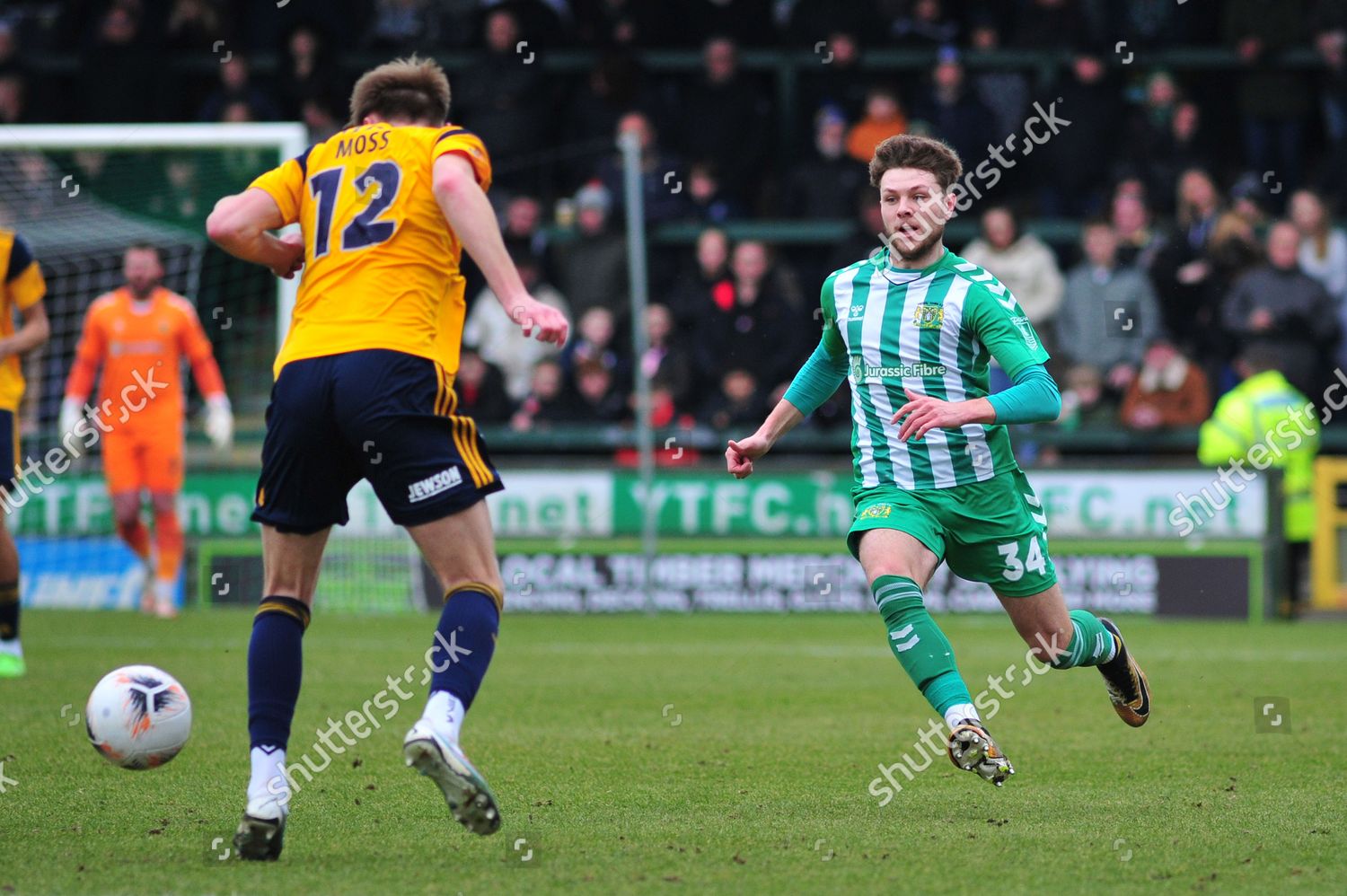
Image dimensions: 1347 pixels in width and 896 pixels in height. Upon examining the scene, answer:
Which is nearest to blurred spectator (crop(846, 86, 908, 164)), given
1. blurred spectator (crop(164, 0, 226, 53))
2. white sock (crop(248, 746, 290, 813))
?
blurred spectator (crop(164, 0, 226, 53))

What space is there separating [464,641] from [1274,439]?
10.3 metres

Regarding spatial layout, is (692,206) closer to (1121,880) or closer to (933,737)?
(933,737)

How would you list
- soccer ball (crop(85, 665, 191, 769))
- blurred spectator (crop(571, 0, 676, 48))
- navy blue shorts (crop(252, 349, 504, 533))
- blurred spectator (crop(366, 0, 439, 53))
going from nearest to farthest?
1. navy blue shorts (crop(252, 349, 504, 533))
2. soccer ball (crop(85, 665, 191, 769))
3. blurred spectator (crop(366, 0, 439, 53))
4. blurred spectator (crop(571, 0, 676, 48))

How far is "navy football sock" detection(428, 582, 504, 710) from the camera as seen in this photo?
451cm

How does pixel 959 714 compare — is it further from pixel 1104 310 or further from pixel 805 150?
pixel 805 150

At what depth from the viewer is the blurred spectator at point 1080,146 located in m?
16.1

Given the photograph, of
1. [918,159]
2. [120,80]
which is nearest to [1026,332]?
[918,159]

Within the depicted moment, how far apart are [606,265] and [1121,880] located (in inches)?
457

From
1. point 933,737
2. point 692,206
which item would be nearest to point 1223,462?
point 692,206

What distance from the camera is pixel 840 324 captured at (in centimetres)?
589

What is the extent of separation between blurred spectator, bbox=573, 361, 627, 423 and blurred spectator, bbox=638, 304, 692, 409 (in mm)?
488

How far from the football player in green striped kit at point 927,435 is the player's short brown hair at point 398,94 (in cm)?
143

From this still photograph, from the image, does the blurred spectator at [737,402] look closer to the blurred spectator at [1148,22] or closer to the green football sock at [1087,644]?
the blurred spectator at [1148,22]

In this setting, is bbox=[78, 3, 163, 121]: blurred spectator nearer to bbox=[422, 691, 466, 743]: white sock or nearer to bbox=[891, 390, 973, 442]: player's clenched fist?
bbox=[891, 390, 973, 442]: player's clenched fist
